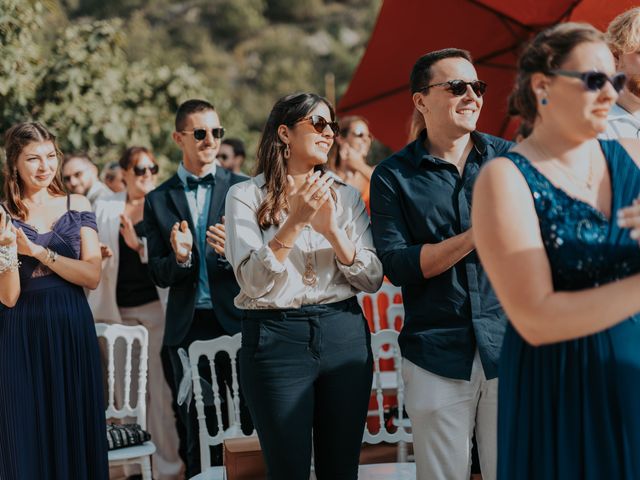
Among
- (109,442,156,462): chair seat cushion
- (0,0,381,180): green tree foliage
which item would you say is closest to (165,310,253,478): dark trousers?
(109,442,156,462): chair seat cushion

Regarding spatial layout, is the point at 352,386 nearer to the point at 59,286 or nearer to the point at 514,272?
the point at 514,272

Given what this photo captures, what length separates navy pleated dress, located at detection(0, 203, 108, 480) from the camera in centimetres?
483

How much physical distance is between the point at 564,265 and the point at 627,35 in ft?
5.32

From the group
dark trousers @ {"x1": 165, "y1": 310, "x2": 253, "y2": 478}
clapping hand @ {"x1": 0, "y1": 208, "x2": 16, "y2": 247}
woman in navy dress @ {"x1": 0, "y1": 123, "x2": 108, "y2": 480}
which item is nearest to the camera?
clapping hand @ {"x1": 0, "y1": 208, "x2": 16, "y2": 247}

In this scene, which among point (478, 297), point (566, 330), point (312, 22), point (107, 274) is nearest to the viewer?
point (566, 330)

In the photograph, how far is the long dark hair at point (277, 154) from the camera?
382 centimetres

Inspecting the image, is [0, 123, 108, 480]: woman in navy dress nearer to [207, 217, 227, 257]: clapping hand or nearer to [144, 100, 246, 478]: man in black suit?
[144, 100, 246, 478]: man in black suit

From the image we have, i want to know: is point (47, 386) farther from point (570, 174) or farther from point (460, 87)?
point (570, 174)

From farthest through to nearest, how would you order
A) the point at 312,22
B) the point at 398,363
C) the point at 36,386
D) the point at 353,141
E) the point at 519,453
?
the point at 312,22
the point at 353,141
the point at 36,386
the point at 398,363
the point at 519,453

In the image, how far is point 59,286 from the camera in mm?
4930

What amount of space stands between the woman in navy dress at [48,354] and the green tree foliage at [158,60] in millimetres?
2656

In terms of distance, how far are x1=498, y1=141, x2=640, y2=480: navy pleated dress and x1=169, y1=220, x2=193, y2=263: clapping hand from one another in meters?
2.89

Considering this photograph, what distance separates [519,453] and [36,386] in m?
3.11

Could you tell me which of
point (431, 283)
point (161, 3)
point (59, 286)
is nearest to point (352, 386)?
point (431, 283)
